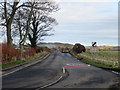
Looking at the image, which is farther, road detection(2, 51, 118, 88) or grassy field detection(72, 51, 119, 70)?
grassy field detection(72, 51, 119, 70)

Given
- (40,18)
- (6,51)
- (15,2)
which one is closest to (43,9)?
(15,2)

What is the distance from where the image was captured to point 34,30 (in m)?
47.9

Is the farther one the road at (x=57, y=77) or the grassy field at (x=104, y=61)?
the grassy field at (x=104, y=61)

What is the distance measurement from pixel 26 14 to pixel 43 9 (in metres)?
6.75

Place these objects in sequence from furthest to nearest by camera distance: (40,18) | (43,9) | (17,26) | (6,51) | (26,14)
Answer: (40,18) < (17,26) < (26,14) < (43,9) < (6,51)

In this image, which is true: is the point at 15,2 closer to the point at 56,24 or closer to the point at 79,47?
the point at 56,24

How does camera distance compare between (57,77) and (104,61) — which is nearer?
(57,77)

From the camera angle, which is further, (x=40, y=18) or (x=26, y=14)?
(x=40, y=18)

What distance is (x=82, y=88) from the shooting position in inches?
359

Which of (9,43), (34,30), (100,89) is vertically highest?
(34,30)

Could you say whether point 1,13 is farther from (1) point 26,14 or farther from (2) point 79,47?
(2) point 79,47

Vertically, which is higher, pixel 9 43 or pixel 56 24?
pixel 56 24

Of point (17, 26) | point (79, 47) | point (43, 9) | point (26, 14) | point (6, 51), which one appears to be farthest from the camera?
point (79, 47)

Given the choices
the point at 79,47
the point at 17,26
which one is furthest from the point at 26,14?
the point at 79,47
